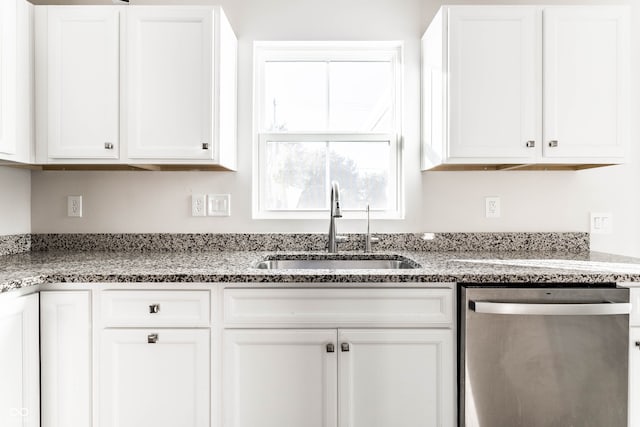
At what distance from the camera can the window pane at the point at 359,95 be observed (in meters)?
2.40

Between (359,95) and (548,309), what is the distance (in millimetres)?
1515

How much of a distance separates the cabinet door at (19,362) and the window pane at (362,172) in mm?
1569

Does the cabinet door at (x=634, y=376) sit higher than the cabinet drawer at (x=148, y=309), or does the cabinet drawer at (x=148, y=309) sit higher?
the cabinet drawer at (x=148, y=309)

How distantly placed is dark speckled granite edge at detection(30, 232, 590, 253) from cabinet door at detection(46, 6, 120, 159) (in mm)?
601

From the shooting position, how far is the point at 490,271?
1.60 meters

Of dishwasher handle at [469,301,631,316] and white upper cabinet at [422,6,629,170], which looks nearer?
dishwasher handle at [469,301,631,316]

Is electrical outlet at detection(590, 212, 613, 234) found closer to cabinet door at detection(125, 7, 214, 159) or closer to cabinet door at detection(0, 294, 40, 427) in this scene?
cabinet door at detection(125, 7, 214, 159)

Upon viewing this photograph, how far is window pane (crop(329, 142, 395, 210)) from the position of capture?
2.39m

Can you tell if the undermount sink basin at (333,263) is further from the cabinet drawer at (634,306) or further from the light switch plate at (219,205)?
the cabinet drawer at (634,306)

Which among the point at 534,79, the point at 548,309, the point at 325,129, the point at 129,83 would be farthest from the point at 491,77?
the point at 129,83

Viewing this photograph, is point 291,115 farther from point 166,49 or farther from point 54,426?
point 54,426

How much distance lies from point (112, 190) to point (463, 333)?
1952 millimetres

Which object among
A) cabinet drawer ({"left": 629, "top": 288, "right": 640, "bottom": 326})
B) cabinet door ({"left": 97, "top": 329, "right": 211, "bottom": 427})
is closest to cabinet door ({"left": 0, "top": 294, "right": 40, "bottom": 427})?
cabinet door ({"left": 97, "top": 329, "right": 211, "bottom": 427})

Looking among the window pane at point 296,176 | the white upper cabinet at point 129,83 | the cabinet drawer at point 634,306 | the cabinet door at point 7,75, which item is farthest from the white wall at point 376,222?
the cabinet drawer at point 634,306
